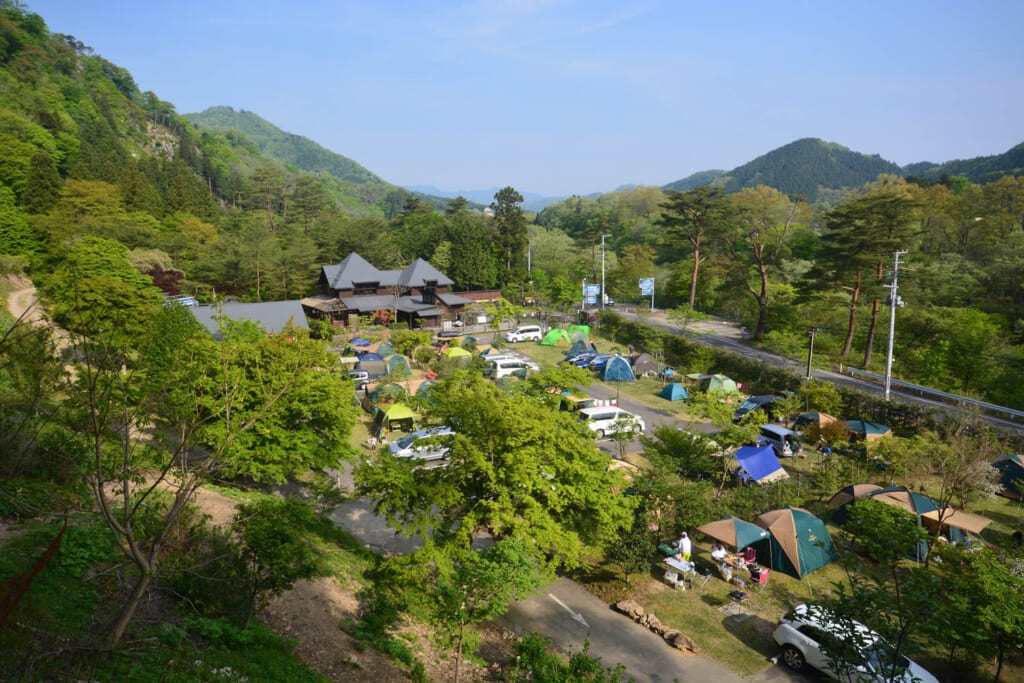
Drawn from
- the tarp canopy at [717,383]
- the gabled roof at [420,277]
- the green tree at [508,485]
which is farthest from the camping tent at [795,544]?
the gabled roof at [420,277]

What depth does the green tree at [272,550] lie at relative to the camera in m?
6.19

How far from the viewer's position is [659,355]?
89.6 ft

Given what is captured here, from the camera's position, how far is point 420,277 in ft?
131

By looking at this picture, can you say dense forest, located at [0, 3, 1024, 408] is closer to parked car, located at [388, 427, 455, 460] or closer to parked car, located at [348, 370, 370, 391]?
parked car, located at [348, 370, 370, 391]

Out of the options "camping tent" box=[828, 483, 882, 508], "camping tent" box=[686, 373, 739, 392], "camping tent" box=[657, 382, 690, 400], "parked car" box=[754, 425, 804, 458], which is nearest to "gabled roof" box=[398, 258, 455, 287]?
"camping tent" box=[657, 382, 690, 400]

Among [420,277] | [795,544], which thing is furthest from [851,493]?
[420,277]

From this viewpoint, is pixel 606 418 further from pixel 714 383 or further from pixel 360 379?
pixel 360 379

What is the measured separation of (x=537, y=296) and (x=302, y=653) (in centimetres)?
4092

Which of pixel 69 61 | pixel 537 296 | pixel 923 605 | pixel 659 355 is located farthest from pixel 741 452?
pixel 69 61

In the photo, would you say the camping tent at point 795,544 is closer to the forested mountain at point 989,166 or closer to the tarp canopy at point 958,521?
the tarp canopy at point 958,521

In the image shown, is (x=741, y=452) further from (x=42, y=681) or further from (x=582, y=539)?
(x=42, y=681)

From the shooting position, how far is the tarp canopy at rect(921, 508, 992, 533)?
10914mm

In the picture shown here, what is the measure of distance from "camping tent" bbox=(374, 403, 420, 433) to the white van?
594 inches

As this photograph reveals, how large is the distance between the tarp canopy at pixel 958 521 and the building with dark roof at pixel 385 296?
2941 cm
